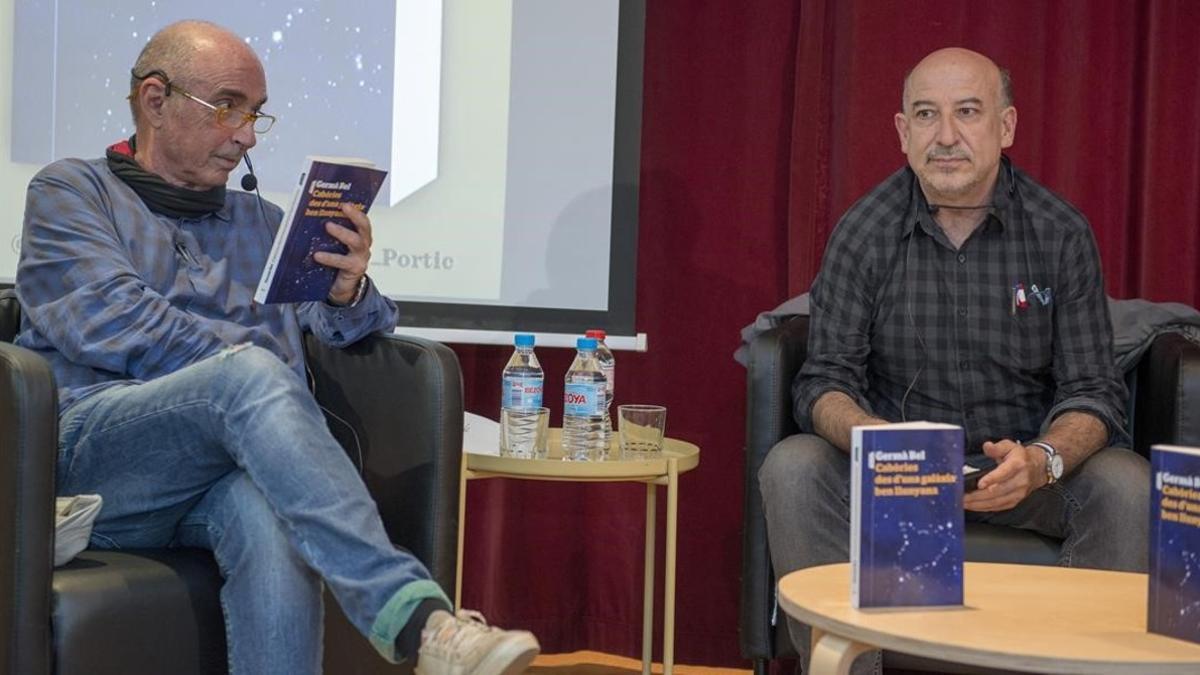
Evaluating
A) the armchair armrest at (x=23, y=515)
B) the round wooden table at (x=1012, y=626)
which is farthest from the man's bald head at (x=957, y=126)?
the armchair armrest at (x=23, y=515)

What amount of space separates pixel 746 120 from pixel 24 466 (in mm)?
2026

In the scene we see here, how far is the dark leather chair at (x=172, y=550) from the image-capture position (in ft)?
5.90

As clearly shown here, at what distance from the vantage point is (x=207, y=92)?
2426 millimetres

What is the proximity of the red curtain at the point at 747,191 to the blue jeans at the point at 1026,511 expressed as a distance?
0.88m

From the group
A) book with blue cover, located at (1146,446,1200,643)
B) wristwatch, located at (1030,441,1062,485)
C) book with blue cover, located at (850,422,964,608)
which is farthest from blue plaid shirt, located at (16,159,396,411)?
book with blue cover, located at (1146,446,1200,643)

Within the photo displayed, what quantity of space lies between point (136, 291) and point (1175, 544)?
1.45 m

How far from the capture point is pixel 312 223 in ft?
7.33

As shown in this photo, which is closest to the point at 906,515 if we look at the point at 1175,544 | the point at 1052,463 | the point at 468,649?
the point at 1175,544

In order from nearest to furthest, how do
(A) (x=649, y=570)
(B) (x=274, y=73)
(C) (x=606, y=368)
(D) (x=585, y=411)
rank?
1. (D) (x=585, y=411)
2. (C) (x=606, y=368)
3. (A) (x=649, y=570)
4. (B) (x=274, y=73)

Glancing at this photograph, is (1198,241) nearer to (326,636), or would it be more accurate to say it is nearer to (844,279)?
(844,279)

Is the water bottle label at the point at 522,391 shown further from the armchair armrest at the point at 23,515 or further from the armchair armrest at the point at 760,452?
the armchair armrest at the point at 23,515

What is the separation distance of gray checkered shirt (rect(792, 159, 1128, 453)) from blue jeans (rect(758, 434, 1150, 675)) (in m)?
0.17

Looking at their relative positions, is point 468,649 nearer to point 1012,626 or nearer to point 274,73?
point 1012,626

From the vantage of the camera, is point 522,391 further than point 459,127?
No
